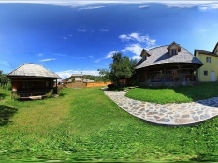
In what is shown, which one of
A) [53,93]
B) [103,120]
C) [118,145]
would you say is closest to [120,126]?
[103,120]

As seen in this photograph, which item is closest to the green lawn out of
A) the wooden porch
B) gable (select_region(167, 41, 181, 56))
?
gable (select_region(167, 41, 181, 56))

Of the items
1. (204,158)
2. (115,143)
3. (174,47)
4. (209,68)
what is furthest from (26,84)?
(209,68)

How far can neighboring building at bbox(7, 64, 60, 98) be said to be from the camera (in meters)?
9.52

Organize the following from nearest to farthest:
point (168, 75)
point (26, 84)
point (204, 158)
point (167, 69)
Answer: point (204, 158), point (168, 75), point (26, 84), point (167, 69)

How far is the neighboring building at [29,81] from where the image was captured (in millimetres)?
9523

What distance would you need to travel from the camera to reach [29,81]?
1103 cm

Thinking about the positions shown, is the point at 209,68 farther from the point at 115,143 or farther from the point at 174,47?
the point at 115,143

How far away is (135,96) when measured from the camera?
291 inches

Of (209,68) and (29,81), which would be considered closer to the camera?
(29,81)

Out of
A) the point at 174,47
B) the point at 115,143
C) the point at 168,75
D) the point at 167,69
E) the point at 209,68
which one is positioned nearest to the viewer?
the point at 115,143

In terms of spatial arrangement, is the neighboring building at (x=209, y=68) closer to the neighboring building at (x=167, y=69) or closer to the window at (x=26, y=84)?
the neighboring building at (x=167, y=69)

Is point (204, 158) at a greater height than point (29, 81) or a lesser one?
lesser

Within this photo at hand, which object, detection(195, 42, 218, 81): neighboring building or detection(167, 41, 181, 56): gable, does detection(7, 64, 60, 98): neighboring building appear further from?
detection(195, 42, 218, 81): neighboring building

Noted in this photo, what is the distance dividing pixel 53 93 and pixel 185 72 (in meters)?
9.51
